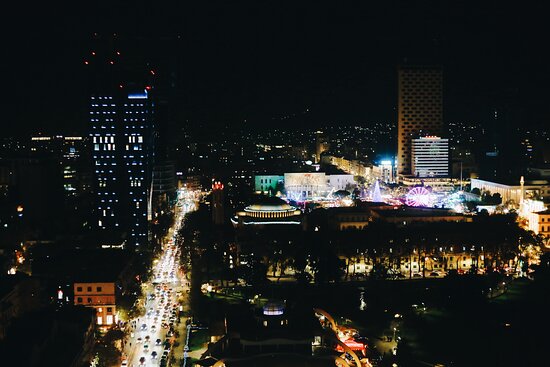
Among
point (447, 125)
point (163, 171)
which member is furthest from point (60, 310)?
point (447, 125)

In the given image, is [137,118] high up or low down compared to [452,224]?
up

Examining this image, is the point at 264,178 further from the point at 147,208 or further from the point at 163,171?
the point at 147,208

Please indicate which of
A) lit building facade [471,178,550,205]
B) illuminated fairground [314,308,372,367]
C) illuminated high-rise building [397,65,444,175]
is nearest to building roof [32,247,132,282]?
illuminated fairground [314,308,372,367]

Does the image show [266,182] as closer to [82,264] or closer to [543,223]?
[543,223]

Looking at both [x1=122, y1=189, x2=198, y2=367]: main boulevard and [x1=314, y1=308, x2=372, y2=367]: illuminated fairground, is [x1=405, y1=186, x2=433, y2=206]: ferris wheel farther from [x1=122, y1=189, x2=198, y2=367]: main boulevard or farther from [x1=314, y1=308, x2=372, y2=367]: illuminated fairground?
[x1=314, y1=308, x2=372, y2=367]: illuminated fairground

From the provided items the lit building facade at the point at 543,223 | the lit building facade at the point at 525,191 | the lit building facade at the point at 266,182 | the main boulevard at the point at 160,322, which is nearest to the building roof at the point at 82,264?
the main boulevard at the point at 160,322

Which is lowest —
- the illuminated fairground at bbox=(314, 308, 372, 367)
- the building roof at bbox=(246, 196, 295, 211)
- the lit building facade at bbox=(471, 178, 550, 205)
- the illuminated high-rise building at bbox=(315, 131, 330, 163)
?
the illuminated fairground at bbox=(314, 308, 372, 367)
